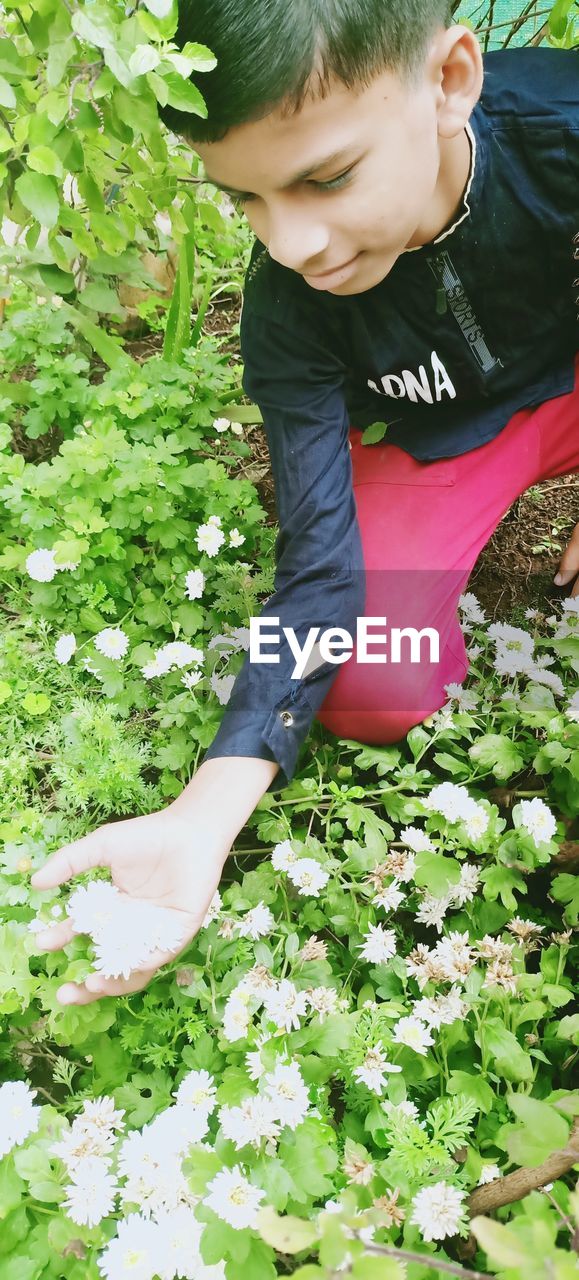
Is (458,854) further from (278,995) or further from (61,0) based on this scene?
(61,0)

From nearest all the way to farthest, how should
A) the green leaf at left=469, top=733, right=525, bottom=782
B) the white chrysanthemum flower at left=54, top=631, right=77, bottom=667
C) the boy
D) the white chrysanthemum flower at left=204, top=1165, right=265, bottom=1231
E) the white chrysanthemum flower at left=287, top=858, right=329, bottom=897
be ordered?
the white chrysanthemum flower at left=204, top=1165, right=265, bottom=1231 < the boy < the white chrysanthemum flower at left=287, top=858, right=329, bottom=897 < the green leaf at left=469, top=733, right=525, bottom=782 < the white chrysanthemum flower at left=54, top=631, right=77, bottom=667

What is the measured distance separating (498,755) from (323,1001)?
0.49 m

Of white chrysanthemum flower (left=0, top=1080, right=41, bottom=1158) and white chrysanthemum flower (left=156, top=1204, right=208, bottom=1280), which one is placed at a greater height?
white chrysanthemum flower (left=0, top=1080, right=41, bottom=1158)

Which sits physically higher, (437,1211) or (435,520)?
(435,520)

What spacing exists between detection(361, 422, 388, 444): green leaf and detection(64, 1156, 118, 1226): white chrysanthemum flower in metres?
1.34

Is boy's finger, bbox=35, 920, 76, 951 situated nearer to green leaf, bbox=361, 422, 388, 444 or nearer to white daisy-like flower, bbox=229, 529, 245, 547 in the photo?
white daisy-like flower, bbox=229, 529, 245, 547

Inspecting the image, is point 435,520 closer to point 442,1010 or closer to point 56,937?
point 442,1010

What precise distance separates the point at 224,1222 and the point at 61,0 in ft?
4.55

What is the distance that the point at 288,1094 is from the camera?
98 centimetres

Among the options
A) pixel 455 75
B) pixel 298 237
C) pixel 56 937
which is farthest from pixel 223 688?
pixel 455 75

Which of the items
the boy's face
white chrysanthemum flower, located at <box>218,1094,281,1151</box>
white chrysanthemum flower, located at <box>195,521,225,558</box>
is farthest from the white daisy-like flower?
white chrysanthemum flower, located at <box>218,1094,281,1151</box>

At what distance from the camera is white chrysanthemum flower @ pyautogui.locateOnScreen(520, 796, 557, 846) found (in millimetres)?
1241

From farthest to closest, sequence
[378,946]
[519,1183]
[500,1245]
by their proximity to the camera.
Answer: [378,946] < [519,1183] < [500,1245]

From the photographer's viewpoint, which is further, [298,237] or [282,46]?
[298,237]
